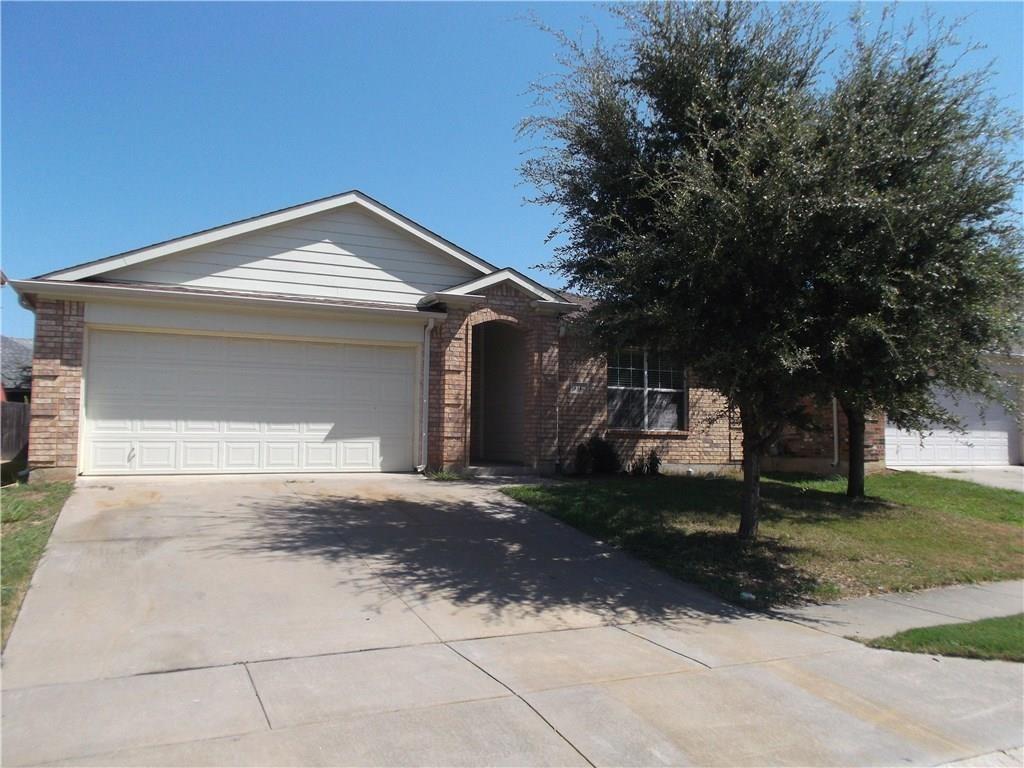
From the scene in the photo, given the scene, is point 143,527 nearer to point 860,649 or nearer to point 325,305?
point 325,305

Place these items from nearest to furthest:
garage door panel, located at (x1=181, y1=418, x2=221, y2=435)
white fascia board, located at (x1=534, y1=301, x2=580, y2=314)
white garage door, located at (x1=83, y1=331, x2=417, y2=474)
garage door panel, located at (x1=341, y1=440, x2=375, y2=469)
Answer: white garage door, located at (x1=83, y1=331, x2=417, y2=474), garage door panel, located at (x1=181, y1=418, x2=221, y2=435), garage door panel, located at (x1=341, y1=440, x2=375, y2=469), white fascia board, located at (x1=534, y1=301, x2=580, y2=314)

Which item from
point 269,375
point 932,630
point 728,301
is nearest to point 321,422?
point 269,375

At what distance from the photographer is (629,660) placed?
5777 mm

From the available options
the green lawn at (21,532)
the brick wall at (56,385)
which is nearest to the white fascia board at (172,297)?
the brick wall at (56,385)

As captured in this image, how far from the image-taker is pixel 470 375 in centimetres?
Result: 1409

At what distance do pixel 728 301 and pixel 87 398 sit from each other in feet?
31.9

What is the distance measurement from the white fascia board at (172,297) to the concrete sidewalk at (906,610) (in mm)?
8377

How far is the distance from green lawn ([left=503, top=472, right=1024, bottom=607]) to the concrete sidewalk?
25 cm

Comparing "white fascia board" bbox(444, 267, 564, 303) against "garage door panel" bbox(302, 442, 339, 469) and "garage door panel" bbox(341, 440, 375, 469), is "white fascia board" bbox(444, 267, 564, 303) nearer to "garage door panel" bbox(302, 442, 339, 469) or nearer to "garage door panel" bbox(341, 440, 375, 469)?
"garage door panel" bbox(341, 440, 375, 469)

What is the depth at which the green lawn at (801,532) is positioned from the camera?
870cm

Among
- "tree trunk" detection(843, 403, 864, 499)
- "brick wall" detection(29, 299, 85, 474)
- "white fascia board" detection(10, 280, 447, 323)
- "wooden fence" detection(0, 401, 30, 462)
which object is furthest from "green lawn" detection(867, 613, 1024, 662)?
"wooden fence" detection(0, 401, 30, 462)

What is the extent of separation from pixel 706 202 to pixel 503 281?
22.0 ft

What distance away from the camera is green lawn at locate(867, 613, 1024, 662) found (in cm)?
648

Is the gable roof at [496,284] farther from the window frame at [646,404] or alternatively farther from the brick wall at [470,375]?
the window frame at [646,404]
